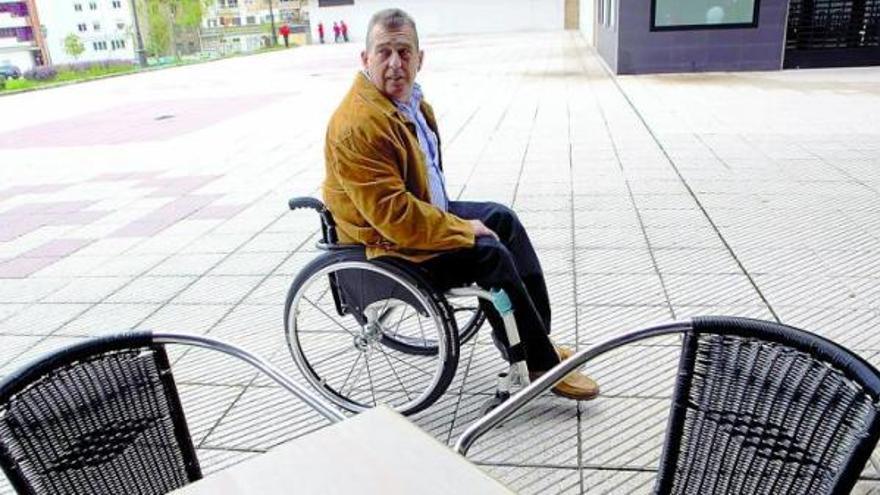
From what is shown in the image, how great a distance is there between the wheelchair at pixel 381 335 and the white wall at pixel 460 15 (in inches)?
1468

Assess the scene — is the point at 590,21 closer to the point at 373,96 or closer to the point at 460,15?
the point at 460,15

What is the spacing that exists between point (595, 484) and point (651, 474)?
0.18m

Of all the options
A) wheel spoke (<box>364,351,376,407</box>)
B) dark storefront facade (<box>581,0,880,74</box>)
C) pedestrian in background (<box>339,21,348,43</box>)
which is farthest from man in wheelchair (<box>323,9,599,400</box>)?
pedestrian in background (<box>339,21,348,43</box>)

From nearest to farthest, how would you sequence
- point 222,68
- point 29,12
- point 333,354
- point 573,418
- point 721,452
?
1. point 721,452
2. point 573,418
3. point 333,354
4. point 222,68
5. point 29,12

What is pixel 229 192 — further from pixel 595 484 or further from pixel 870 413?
pixel 870 413

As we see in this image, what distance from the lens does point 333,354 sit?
3.01 metres

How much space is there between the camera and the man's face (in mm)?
2178

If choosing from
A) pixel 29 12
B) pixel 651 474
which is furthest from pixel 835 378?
pixel 29 12

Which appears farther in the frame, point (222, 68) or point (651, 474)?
point (222, 68)

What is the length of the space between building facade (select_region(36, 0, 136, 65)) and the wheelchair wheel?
239 feet

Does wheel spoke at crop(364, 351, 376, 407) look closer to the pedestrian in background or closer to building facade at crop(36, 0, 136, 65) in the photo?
the pedestrian in background

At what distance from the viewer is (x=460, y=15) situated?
39.1 m

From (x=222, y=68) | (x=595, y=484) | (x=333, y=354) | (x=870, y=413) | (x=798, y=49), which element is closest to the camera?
(x=870, y=413)

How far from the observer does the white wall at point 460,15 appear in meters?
38.2
